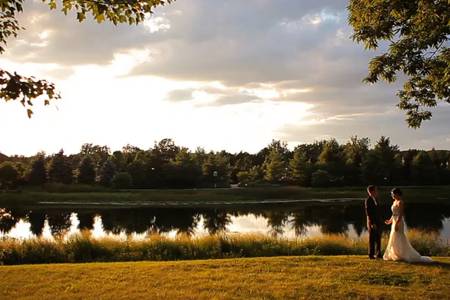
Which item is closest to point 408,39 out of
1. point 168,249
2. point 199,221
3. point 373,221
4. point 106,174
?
point 373,221

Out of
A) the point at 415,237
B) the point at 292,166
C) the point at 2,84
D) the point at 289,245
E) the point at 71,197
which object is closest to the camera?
the point at 2,84

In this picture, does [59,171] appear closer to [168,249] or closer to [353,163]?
[353,163]

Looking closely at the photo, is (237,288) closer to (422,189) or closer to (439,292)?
(439,292)

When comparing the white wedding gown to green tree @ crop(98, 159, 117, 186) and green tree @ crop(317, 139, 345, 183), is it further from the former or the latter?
green tree @ crop(317, 139, 345, 183)

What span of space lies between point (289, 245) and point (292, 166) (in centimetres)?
7395

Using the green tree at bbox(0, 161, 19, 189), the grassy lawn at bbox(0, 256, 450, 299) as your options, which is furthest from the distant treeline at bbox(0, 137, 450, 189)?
the grassy lawn at bbox(0, 256, 450, 299)

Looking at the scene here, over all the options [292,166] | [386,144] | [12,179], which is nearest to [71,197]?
[12,179]

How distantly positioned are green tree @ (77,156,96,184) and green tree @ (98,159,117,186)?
53.4 inches

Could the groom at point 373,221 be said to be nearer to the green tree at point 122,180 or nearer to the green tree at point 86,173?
the green tree at point 122,180

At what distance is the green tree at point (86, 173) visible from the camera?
279 ft

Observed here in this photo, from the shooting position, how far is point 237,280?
1123 centimetres

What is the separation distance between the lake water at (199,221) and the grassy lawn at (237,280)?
789 inches

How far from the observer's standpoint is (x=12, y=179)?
76.1 m

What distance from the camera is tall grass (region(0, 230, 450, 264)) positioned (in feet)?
59.6
